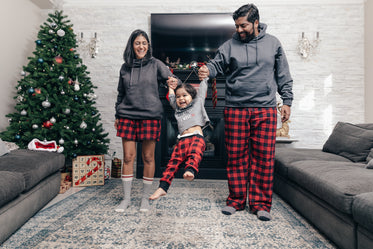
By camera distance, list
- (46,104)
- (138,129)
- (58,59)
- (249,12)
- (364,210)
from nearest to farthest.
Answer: (364,210)
(249,12)
(138,129)
(46,104)
(58,59)

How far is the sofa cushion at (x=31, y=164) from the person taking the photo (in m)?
1.67

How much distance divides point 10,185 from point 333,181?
1933mm

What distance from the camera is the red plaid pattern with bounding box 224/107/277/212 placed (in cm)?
180

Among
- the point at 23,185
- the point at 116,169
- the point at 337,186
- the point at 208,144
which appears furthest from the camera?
the point at 208,144

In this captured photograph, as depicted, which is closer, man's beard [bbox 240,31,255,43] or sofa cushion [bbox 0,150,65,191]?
sofa cushion [bbox 0,150,65,191]

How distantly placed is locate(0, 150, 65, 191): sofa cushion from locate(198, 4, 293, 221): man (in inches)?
55.3

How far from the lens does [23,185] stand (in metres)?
1.60

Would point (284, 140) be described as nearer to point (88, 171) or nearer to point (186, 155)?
point (186, 155)

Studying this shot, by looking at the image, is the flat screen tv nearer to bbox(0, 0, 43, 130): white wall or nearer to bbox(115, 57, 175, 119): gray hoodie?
bbox(115, 57, 175, 119): gray hoodie

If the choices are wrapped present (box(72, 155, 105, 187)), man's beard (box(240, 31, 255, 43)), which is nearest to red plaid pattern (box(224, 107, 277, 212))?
man's beard (box(240, 31, 255, 43))

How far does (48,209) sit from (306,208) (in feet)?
6.64

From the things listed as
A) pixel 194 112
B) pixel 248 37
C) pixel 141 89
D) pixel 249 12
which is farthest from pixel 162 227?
pixel 249 12

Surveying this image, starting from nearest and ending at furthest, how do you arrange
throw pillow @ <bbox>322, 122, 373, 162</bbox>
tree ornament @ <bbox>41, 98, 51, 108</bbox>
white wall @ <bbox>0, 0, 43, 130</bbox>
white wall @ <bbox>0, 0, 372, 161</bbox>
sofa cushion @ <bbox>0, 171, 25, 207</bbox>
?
sofa cushion @ <bbox>0, 171, 25, 207</bbox> < throw pillow @ <bbox>322, 122, 373, 162</bbox> < tree ornament @ <bbox>41, 98, 51, 108</bbox> < white wall @ <bbox>0, 0, 43, 130</bbox> < white wall @ <bbox>0, 0, 372, 161</bbox>

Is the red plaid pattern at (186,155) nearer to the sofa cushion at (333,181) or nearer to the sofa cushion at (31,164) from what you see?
the sofa cushion at (333,181)
